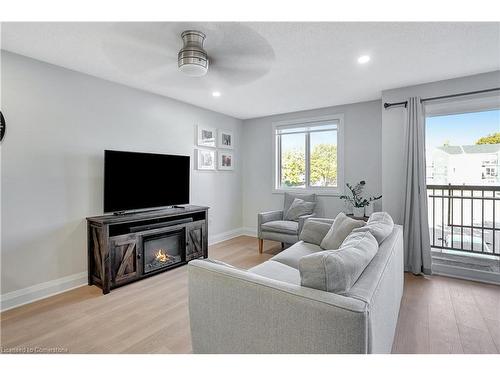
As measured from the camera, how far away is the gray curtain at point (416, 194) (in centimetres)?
329

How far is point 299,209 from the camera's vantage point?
4.39 metres

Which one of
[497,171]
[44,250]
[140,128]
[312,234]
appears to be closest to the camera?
[44,250]

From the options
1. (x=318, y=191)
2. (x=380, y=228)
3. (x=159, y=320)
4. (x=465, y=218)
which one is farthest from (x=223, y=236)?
(x=465, y=218)

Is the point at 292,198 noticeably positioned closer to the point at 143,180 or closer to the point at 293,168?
the point at 293,168

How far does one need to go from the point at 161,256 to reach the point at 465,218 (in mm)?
4291

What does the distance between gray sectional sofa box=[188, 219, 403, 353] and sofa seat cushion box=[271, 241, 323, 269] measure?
87 cm

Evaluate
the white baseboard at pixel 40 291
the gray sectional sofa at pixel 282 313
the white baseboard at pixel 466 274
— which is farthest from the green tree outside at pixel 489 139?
the white baseboard at pixel 40 291

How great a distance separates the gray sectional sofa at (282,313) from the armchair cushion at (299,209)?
2643mm
